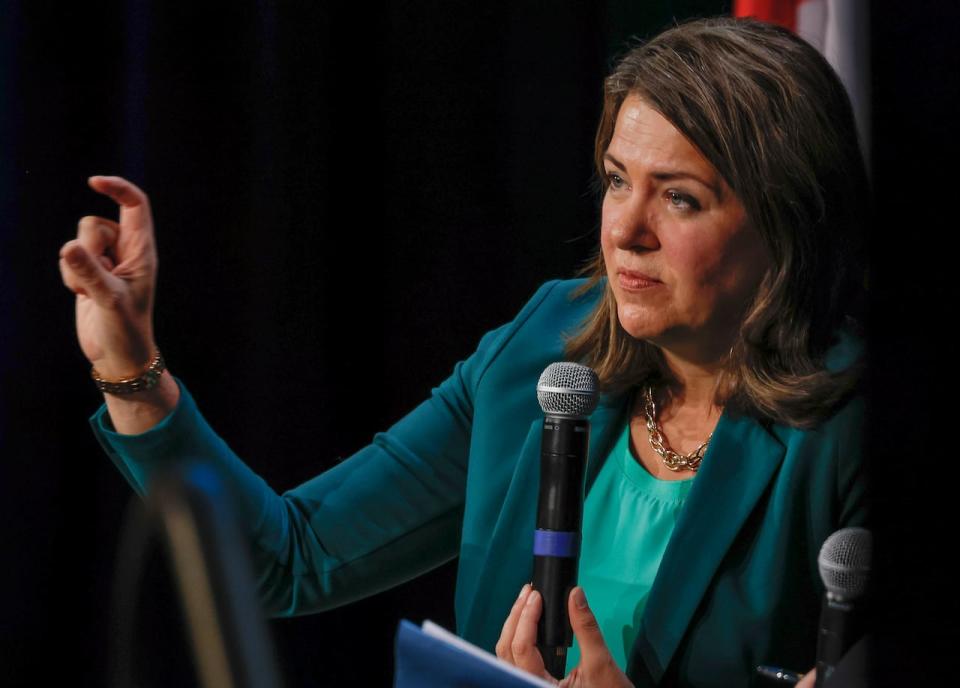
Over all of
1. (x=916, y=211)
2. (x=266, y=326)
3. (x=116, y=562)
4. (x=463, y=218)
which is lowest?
(x=116, y=562)

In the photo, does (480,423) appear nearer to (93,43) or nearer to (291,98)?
(291,98)

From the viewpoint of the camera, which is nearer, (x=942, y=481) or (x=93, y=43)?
(x=942, y=481)

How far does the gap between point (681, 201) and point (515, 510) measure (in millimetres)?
466

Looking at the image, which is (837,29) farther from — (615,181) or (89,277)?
(89,277)

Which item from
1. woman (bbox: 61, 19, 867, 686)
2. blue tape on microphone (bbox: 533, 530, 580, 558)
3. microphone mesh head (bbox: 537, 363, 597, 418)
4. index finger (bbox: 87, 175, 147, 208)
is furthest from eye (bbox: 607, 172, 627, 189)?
index finger (bbox: 87, 175, 147, 208)

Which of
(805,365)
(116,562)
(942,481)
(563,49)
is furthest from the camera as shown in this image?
(116,562)

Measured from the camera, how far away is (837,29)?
165 cm

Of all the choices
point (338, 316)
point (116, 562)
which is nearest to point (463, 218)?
point (338, 316)

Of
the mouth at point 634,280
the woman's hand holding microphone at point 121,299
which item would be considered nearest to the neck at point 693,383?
the mouth at point 634,280

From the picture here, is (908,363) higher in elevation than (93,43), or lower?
lower

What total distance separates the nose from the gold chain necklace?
0.22 meters

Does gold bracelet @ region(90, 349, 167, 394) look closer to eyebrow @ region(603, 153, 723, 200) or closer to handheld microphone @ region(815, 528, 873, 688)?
eyebrow @ region(603, 153, 723, 200)

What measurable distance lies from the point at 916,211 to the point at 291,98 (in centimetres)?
96

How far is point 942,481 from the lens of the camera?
103cm
